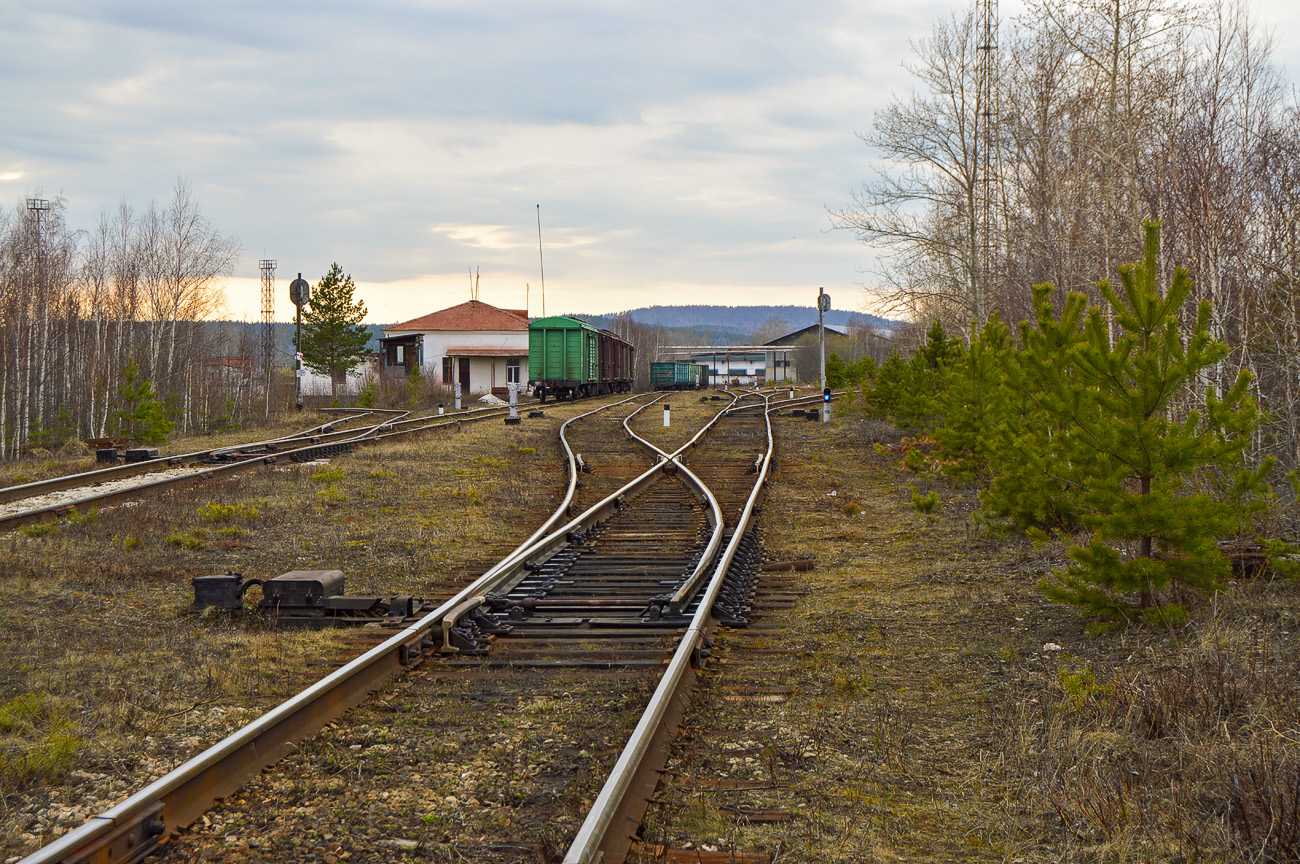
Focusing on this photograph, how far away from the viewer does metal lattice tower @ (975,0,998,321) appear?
92.3 feet

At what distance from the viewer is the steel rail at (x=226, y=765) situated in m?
3.40

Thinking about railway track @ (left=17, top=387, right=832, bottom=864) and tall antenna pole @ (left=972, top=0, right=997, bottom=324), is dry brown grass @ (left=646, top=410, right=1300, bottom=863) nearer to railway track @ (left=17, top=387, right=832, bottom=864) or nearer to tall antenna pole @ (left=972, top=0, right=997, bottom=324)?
railway track @ (left=17, top=387, right=832, bottom=864)

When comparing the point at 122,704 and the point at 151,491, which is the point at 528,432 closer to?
the point at 151,491

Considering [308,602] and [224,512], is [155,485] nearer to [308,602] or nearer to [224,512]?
[224,512]

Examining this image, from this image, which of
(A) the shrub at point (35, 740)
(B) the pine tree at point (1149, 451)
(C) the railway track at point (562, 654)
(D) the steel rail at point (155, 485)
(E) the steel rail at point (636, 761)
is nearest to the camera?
Answer: (E) the steel rail at point (636, 761)

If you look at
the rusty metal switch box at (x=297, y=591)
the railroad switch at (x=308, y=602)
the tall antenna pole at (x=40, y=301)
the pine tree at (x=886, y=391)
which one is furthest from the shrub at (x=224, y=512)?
the tall antenna pole at (x=40, y=301)

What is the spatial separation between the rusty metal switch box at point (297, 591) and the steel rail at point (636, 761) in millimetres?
2733

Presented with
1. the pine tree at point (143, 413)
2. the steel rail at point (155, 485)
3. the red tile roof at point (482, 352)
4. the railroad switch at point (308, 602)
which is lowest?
the railroad switch at point (308, 602)

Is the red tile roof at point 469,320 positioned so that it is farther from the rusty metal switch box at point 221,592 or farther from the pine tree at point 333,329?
the rusty metal switch box at point 221,592

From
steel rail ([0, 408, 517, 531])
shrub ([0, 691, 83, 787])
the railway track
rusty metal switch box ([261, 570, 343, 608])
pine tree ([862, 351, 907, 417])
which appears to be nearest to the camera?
the railway track

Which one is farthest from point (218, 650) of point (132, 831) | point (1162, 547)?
point (1162, 547)

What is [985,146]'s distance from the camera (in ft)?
92.7

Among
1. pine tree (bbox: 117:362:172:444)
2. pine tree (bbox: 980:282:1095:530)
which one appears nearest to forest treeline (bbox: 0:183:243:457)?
pine tree (bbox: 117:362:172:444)

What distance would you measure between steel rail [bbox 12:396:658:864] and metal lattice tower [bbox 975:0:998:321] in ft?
80.7
